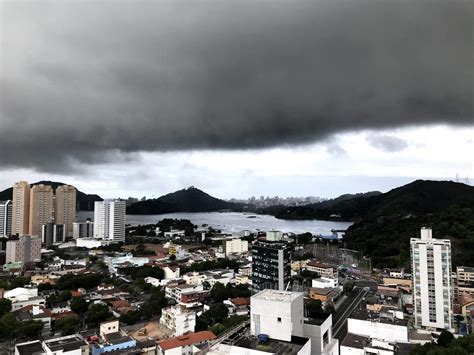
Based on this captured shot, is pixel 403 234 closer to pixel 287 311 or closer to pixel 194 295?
pixel 194 295

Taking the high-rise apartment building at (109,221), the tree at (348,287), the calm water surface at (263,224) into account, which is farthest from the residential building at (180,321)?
the calm water surface at (263,224)

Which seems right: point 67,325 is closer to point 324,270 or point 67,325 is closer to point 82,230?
point 324,270

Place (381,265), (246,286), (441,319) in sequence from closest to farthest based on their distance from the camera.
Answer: (441,319), (246,286), (381,265)

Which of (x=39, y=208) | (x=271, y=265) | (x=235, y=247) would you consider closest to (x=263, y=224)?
(x=235, y=247)

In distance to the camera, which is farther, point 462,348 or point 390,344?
point 390,344

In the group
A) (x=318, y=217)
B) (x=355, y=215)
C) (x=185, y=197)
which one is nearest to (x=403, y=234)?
(x=355, y=215)

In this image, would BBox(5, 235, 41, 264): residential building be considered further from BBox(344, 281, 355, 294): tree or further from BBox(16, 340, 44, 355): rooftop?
BBox(344, 281, 355, 294): tree

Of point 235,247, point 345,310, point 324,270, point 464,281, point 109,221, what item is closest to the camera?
point 345,310
